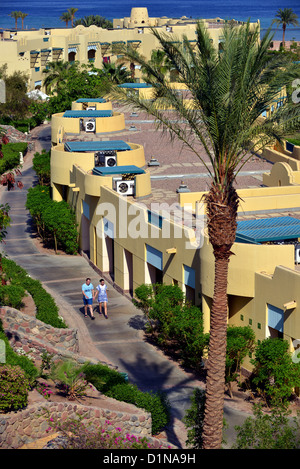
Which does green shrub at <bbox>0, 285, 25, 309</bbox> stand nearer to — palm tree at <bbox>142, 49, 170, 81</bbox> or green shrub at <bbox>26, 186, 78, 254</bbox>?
palm tree at <bbox>142, 49, 170, 81</bbox>

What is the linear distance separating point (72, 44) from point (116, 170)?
72.2 m

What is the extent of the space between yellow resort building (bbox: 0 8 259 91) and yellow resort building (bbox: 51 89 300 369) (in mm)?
45655

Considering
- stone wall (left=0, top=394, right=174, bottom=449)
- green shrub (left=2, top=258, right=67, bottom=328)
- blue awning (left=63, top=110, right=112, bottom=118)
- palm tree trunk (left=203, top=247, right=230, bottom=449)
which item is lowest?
Answer: green shrub (left=2, top=258, right=67, bottom=328)

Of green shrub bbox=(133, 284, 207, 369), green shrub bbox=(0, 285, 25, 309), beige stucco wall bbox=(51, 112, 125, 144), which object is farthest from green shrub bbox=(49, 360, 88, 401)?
beige stucco wall bbox=(51, 112, 125, 144)

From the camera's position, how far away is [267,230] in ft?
96.7

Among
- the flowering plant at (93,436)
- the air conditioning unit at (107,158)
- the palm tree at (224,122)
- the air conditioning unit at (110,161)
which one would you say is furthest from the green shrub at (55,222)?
the palm tree at (224,122)

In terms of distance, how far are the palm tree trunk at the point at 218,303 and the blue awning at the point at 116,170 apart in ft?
62.8

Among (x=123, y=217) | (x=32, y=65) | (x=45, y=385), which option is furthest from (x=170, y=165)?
(x=32, y=65)

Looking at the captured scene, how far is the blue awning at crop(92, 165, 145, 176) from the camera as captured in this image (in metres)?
39.2

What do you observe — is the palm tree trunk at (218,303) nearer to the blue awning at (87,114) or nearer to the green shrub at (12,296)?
the green shrub at (12,296)

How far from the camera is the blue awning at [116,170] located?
3919cm

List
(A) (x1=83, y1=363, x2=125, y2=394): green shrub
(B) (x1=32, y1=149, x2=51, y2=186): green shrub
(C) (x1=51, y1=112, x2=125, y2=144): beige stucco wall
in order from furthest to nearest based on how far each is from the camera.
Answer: (B) (x1=32, y1=149, x2=51, y2=186): green shrub
(C) (x1=51, y1=112, x2=125, y2=144): beige stucco wall
(A) (x1=83, y1=363, x2=125, y2=394): green shrub
